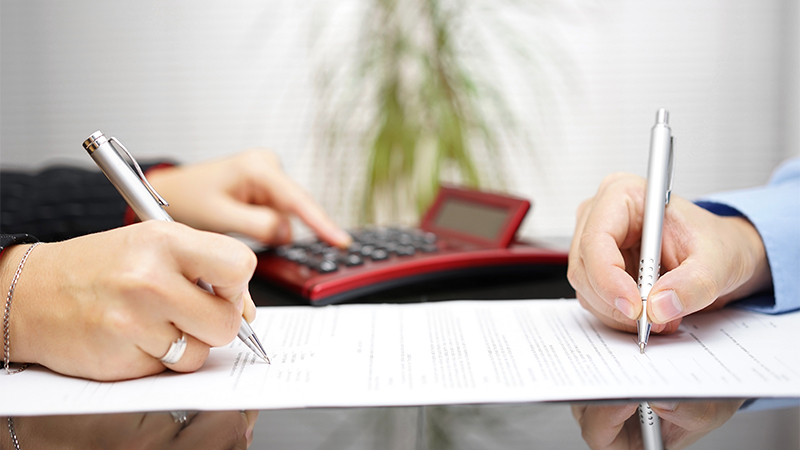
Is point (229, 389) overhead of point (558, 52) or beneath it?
beneath

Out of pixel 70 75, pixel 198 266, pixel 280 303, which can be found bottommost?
pixel 280 303

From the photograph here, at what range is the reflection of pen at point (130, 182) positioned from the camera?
40 cm

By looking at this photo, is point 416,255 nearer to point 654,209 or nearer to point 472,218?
point 472,218

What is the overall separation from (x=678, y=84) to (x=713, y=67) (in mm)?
129

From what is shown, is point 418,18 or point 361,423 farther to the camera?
point 418,18

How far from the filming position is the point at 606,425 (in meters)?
0.31

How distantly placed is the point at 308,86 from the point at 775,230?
67.0 inches

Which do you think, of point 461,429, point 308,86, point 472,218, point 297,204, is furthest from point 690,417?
point 308,86

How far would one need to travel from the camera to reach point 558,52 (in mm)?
2033

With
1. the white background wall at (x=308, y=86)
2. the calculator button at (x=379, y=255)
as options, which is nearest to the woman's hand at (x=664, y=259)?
the calculator button at (x=379, y=255)

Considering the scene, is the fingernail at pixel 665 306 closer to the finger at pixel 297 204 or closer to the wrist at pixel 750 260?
the wrist at pixel 750 260

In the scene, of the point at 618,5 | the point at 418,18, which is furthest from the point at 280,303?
the point at 618,5

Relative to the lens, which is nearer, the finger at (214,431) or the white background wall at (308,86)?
the finger at (214,431)

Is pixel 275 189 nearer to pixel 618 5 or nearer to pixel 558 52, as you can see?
pixel 558 52
